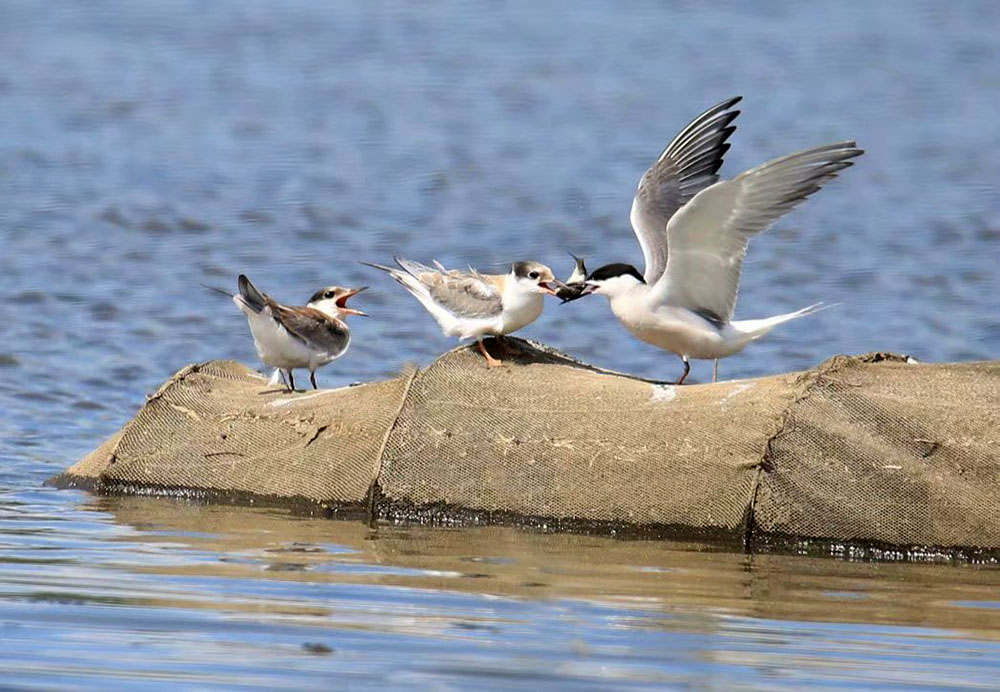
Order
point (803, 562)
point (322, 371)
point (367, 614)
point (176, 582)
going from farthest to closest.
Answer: point (322, 371) < point (803, 562) < point (176, 582) < point (367, 614)

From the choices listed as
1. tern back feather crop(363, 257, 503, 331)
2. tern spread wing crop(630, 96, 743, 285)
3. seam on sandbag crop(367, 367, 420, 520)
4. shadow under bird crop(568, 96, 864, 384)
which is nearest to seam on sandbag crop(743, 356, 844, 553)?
shadow under bird crop(568, 96, 864, 384)

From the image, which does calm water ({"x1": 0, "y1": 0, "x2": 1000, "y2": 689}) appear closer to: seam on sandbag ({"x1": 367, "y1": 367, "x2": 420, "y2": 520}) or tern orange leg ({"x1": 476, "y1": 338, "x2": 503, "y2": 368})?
seam on sandbag ({"x1": 367, "y1": 367, "x2": 420, "y2": 520})

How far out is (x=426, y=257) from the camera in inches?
648

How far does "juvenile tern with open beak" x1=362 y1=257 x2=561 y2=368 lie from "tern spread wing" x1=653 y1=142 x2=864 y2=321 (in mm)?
649

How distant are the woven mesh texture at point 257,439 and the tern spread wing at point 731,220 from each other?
1477mm

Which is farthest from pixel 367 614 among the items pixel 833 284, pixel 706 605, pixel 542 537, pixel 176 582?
pixel 833 284

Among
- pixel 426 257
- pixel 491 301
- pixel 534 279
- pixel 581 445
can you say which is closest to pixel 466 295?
pixel 491 301

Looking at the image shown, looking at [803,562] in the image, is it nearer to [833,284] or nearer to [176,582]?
[176,582]

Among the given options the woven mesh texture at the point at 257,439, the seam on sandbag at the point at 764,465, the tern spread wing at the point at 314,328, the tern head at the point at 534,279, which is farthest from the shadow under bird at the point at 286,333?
the seam on sandbag at the point at 764,465

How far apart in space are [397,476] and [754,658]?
2.80 m

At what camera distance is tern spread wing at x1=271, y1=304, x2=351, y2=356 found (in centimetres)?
952

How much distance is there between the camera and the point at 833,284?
15914 mm

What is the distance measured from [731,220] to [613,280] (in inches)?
25.0

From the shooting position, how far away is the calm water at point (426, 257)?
6234 mm
